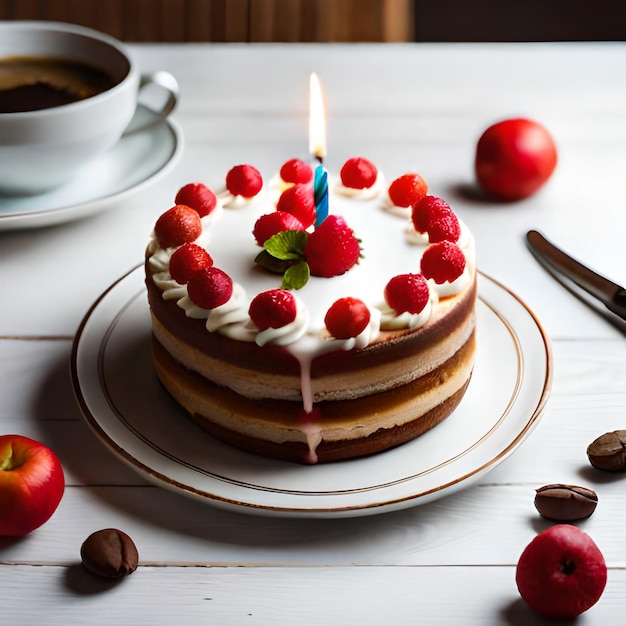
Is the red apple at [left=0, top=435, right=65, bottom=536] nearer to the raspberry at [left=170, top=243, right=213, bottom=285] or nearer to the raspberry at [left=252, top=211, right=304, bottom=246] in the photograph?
the raspberry at [left=170, top=243, right=213, bottom=285]

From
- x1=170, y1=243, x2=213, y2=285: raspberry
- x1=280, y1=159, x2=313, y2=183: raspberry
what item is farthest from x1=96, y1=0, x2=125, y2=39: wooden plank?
x1=170, y1=243, x2=213, y2=285: raspberry

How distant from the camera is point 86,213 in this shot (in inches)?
75.3

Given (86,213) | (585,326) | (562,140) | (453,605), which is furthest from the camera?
(562,140)

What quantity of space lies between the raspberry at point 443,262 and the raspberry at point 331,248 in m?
0.11

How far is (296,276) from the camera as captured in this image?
4.62 ft

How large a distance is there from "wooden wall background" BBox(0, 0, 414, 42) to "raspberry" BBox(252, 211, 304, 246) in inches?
60.9

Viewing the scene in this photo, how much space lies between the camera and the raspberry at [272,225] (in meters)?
1.50

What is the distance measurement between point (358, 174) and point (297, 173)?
0.10 m

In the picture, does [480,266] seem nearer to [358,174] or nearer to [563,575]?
[358,174]

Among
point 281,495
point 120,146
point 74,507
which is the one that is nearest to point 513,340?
point 281,495

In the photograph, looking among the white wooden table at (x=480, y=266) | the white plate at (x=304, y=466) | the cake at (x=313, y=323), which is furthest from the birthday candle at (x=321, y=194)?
the white wooden table at (x=480, y=266)

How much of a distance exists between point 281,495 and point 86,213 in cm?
84

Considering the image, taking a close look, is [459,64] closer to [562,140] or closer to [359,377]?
[562,140]

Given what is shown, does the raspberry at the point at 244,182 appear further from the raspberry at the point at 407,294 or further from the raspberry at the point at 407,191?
the raspberry at the point at 407,294
